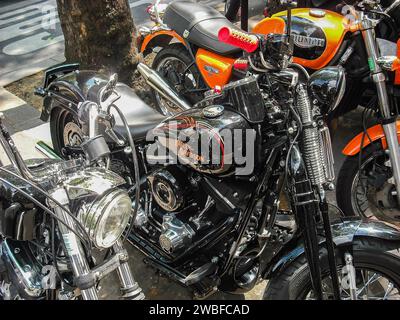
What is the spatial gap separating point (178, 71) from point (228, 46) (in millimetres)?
857

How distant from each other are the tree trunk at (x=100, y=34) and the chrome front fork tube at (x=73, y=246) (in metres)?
3.23

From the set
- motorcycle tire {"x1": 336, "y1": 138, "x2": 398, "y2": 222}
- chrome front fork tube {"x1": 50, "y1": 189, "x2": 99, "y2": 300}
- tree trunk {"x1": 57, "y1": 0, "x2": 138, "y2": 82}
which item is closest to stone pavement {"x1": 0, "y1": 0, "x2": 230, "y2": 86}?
tree trunk {"x1": 57, "y1": 0, "x2": 138, "y2": 82}

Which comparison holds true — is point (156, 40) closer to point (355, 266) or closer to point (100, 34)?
point (100, 34)

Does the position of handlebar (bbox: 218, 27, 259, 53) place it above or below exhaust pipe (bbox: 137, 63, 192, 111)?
above

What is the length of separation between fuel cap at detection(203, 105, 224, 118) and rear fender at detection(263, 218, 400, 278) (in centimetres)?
70

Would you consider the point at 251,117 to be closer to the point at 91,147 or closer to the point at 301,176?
the point at 301,176

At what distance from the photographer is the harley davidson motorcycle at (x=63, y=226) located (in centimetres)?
164

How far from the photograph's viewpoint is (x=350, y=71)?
3365 mm

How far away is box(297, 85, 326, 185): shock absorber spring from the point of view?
1.84 m

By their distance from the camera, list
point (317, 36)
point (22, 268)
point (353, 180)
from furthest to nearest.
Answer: point (317, 36)
point (353, 180)
point (22, 268)

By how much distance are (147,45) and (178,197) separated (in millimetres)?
2627

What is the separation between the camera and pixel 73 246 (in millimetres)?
1664

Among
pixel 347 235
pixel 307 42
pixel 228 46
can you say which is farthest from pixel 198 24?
pixel 347 235

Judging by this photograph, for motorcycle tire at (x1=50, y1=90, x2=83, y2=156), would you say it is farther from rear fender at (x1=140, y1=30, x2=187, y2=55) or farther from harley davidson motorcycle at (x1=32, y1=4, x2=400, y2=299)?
rear fender at (x1=140, y1=30, x2=187, y2=55)
